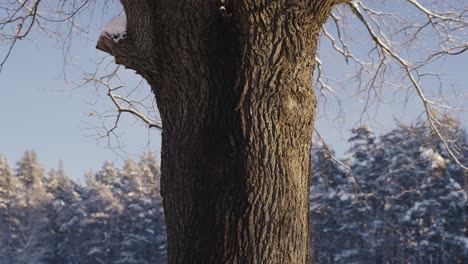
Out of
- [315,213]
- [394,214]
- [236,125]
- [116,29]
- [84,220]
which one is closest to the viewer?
[236,125]

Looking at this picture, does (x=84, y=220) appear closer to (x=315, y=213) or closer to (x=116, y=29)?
(x=315, y=213)

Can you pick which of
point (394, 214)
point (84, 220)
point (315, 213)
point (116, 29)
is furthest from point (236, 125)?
point (84, 220)

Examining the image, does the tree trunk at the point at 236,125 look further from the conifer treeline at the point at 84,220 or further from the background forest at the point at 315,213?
the conifer treeline at the point at 84,220

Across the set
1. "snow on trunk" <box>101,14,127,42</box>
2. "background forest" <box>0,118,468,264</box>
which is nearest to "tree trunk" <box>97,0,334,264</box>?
"snow on trunk" <box>101,14,127,42</box>

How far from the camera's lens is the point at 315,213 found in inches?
1503

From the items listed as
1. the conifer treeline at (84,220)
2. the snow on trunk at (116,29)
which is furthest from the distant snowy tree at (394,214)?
the snow on trunk at (116,29)

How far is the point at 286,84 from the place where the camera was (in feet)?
8.86

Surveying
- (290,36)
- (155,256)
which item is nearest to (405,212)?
(155,256)

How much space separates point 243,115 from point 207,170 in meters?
0.31

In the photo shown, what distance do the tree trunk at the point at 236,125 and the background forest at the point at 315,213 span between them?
17.8 metres

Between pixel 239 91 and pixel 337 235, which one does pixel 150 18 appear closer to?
pixel 239 91

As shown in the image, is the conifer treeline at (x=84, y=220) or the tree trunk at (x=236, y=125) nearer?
the tree trunk at (x=236, y=125)

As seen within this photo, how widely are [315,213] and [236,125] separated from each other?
36448mm

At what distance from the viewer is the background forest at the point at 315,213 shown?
32.6m
